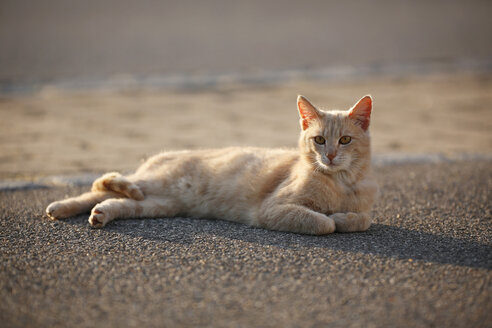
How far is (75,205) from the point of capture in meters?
4.29

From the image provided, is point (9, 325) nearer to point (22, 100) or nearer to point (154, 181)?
point (154, 181)

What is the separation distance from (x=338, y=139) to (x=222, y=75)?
9.30 m

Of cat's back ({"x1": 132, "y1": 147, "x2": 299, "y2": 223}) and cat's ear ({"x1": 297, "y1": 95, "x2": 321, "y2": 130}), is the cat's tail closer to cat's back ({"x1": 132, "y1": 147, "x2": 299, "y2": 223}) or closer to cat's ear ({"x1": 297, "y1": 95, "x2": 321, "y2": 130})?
cat's back ({"x1": 132, "y1": 147, "x2": 299, "y2": 223})

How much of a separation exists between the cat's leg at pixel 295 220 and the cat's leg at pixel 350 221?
98 mm

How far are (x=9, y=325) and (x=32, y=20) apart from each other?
716 inches

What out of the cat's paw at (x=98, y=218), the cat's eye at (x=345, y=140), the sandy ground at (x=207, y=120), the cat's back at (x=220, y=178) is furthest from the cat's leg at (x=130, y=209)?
the sandy ground at (x=207, y=120)

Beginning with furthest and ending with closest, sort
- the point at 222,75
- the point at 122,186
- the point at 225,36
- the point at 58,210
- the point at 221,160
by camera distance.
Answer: the point at 225,36, the point at 222,75, the point at 221,160, the point at 122,186, the point at 58,210

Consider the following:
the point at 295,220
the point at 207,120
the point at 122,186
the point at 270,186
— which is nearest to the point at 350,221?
the point at 295,220

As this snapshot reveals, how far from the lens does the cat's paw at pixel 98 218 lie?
3995mm

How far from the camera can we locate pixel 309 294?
291 cm

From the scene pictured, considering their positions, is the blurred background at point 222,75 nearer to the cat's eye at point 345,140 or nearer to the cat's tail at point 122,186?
the cat's tail at point 122,186

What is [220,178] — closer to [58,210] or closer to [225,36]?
[58,210]

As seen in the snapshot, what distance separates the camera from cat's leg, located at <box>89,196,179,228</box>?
4.03m

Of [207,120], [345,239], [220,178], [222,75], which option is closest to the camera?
[345,239]
